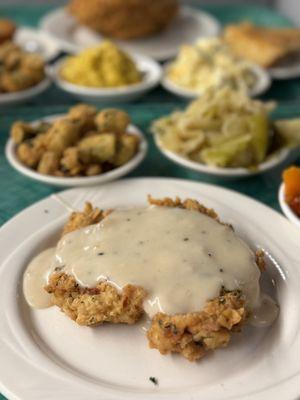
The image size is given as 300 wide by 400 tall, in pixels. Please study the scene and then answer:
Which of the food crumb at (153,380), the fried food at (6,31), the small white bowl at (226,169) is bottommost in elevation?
the small white bowl at (226,169)

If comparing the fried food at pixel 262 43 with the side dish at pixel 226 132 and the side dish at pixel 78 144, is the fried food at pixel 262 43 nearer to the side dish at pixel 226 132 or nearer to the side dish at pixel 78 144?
the side dish at pixel 226 132

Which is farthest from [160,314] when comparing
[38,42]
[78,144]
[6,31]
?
[38,42]

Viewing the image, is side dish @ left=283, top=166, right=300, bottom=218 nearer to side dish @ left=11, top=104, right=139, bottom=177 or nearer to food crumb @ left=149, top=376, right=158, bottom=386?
side dish @ left=11, top=104, right=139, bottom=177

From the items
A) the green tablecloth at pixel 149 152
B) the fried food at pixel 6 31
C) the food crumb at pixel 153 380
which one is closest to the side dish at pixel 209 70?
the green tablecloth at pixel 149 152

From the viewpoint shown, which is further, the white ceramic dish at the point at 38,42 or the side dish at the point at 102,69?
the white ceramic dish at the point at 38,42

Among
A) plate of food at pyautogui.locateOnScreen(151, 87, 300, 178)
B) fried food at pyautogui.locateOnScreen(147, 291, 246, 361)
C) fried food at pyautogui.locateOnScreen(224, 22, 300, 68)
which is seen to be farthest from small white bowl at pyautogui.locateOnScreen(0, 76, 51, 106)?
fried food at pyautogui.locateOnScreen(147, 291, 246, 361)

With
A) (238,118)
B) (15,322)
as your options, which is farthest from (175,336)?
(238,118)

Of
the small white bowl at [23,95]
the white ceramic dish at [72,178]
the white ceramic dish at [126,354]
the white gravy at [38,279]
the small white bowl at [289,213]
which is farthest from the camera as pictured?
the small white bowl at [23,95]
